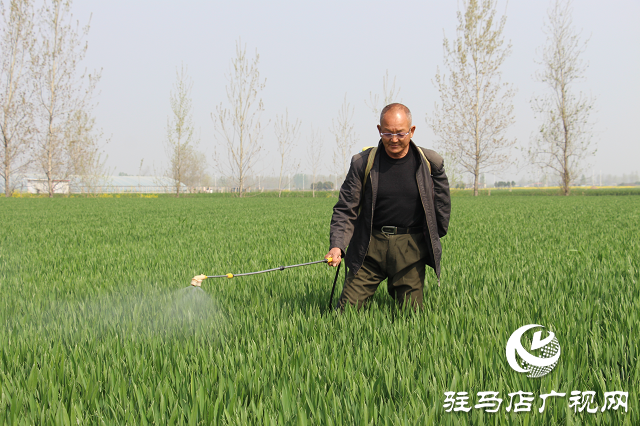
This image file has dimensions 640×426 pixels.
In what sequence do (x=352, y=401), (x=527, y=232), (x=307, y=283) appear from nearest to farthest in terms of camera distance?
(x=352, y=401) < (x=307, y=283) < (x=527, y=232)

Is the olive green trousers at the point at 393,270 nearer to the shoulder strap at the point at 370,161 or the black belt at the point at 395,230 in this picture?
the black belt at the point at 395,230

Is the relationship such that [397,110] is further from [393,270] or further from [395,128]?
[393,270]

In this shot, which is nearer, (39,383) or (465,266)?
(39,383)

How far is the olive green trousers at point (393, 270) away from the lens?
325 centimetres

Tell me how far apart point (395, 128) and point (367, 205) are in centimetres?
65

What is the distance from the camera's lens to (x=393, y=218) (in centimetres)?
325

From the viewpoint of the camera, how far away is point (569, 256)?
6066 millimetres

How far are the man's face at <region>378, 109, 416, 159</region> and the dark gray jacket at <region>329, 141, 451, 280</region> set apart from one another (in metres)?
0.20

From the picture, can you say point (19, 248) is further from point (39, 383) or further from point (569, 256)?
point (569, 256)

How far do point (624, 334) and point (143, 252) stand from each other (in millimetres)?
6402

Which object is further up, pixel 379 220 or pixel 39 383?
pixel 379 220

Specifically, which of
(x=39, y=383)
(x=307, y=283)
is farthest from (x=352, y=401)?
(x=307, y=283)

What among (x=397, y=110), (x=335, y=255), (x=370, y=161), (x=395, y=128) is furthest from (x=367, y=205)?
(x=397, y=110)

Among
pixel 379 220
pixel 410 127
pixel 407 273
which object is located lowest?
pixel 407 273
